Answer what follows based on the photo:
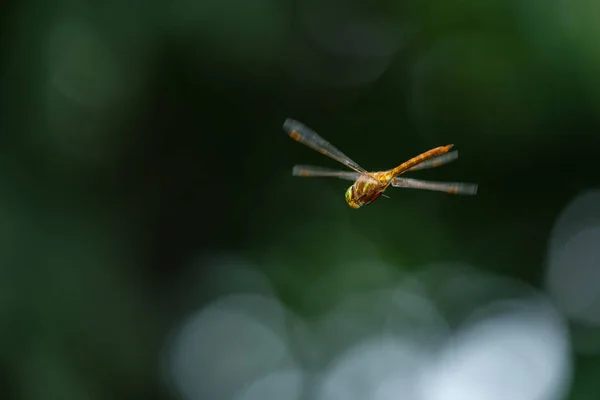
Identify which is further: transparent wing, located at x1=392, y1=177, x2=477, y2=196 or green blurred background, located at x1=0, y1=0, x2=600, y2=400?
green blurred background, located at x1=0, y1=0, x2=600, y2=400

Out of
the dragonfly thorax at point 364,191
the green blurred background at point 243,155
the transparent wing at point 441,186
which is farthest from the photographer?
the green blurred background at point 243,155

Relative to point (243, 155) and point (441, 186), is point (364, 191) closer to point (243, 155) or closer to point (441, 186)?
point (441, 186)

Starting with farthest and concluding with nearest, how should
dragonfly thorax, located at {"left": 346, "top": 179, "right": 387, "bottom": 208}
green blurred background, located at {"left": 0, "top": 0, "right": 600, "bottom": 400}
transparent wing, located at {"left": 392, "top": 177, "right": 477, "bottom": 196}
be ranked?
green blurred background, located at {"left": 0, "top": 0, "right": 600, "bottom": 400} < dragonfly thorax, located at {"left": 346, "top": 179, "right": 387, "bottom": 208} < transparent wing, located at {"left": 392, "top": 177, "right": 477, "bottom": 196}

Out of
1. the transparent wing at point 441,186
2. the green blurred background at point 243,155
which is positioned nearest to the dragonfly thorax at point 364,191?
the transparent wing at point 441,186

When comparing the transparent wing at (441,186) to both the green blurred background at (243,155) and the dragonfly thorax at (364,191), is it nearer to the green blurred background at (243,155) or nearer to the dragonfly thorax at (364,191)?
the dragonfly thorax at (364,191)

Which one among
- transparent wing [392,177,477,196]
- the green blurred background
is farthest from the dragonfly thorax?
the green blurred background

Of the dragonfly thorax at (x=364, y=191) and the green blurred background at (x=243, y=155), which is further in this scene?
the green blurred background at (x=243, y=155)

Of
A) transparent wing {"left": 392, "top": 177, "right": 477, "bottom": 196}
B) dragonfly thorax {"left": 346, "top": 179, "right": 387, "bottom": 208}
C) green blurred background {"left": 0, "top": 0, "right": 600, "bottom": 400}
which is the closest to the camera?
transparent wing {"left": 392, "top": 177, "right": 477, "bottom": 196}

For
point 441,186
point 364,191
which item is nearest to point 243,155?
point 364,191

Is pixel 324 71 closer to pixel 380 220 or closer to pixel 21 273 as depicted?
pixel 380 220

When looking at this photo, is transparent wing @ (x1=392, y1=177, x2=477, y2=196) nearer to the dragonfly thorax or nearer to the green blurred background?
the dragonfly thorax
